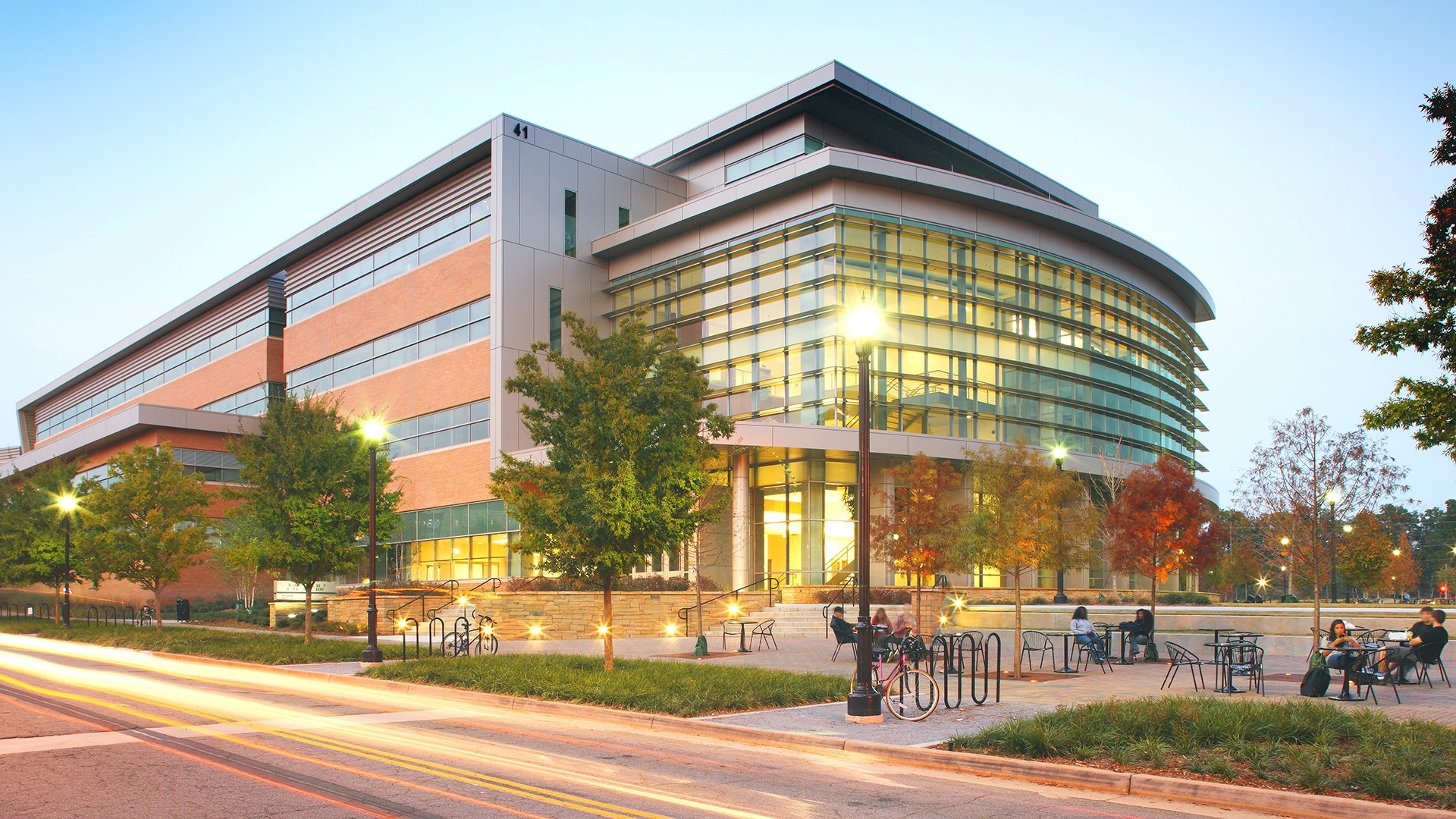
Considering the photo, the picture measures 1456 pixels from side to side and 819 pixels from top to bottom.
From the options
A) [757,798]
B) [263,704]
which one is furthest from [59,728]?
A: [757,798]

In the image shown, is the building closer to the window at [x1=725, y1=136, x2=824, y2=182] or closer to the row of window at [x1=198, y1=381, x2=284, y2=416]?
the window at [x1=725, y1=136, x2=824, y2=182]

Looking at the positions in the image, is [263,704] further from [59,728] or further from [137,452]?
[137,452]

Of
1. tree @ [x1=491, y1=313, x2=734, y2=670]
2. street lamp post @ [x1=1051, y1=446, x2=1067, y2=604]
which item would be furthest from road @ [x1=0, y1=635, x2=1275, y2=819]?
street lamp post @ [x1=1051, y1=446, x2=1067, y2=604]

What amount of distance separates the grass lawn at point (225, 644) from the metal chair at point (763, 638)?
924 centimetres

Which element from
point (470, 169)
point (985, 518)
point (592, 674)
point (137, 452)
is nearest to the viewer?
point (592, 674)

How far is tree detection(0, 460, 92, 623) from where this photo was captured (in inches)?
1924

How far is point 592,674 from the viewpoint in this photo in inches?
692

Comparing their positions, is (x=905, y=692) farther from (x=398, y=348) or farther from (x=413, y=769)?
(x=398, y=348)

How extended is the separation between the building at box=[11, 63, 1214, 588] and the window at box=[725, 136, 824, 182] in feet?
0.38

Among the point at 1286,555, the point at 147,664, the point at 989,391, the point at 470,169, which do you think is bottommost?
the point at 147,664

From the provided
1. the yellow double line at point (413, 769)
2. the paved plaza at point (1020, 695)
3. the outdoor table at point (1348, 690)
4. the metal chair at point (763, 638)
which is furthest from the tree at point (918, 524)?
the yellow double line at point (413, 769)

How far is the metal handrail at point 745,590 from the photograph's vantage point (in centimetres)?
3319

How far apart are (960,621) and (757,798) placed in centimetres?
2059

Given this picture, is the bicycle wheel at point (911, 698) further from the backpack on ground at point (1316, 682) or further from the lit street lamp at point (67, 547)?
the lit street lamp at point (67, 547)
